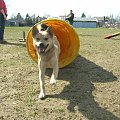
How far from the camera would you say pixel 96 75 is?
6652mm

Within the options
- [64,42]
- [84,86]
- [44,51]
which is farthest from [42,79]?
[64,42]

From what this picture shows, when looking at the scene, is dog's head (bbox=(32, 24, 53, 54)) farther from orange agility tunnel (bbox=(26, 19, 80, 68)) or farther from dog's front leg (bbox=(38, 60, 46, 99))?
orange agility tunnel (bbox=(26, 19, 80, 68))

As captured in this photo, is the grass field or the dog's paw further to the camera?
the dog's paw

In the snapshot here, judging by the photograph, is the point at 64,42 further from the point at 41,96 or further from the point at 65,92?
the point at 41,96

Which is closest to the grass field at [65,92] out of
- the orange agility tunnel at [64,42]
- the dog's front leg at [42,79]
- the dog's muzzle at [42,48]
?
the dog's front leg at [42,79]

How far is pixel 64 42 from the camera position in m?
7.90

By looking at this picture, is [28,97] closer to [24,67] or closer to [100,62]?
[24,67]

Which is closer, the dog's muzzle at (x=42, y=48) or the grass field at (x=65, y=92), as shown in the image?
the grass field at (x=65, y=92)

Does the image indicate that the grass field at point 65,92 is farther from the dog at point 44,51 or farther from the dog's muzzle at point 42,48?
the dog's muzzle at point 42,48

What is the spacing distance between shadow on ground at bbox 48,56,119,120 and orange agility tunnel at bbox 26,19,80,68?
0.96ft

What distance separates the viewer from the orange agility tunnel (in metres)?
6.98

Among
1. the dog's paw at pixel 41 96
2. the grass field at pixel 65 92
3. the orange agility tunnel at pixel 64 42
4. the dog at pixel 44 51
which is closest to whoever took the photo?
the grass field at pixel 65 92

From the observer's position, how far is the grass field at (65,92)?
4.39m

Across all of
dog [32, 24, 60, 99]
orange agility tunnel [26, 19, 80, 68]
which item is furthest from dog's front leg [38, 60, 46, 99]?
orange agility tunnel [26, 19, 80, 68]
